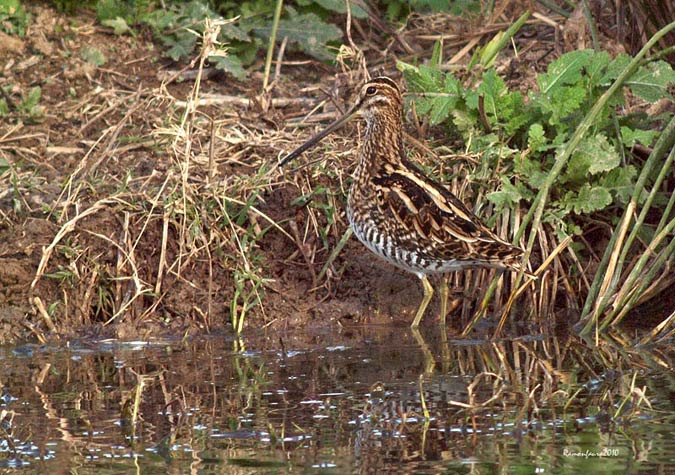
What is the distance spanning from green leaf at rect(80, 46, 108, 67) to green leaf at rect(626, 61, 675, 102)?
3.79 m

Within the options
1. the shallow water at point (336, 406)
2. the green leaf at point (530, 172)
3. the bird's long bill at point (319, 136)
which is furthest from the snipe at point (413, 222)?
the green leaf at point (530, 172)

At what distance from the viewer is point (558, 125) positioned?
754 cm

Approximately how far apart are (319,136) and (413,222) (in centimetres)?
106

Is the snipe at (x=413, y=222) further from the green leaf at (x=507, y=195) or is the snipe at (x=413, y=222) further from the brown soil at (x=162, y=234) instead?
the brown soil at (x=162, y=234)

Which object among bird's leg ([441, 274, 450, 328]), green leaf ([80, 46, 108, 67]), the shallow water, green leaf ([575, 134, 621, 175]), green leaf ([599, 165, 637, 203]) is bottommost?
the shallow water

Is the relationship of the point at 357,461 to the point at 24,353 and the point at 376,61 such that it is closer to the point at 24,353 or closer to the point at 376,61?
the point at 24,353

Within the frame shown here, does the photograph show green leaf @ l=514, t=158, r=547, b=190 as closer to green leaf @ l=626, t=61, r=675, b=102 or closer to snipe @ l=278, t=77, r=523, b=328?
snipe @ l=278, t=77, r=523, b=328

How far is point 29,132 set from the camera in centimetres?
861

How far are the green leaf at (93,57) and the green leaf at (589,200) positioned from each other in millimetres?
3615

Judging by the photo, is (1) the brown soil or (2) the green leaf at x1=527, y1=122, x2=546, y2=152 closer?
(1) the brown soil

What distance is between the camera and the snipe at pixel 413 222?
679 centimetres

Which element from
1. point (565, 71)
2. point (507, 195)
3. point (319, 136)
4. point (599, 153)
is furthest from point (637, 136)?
point (319, 136)

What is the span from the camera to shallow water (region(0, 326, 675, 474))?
15.3 feet

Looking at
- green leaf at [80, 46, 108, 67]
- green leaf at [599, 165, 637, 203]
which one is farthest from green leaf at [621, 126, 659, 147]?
green leaf at [80, 46, 108, 67]
